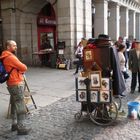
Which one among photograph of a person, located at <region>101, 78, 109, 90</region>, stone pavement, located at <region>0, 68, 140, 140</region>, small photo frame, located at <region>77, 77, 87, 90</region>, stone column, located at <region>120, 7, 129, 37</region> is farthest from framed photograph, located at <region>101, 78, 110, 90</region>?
stone column, located at <region>120, 7, 129, 37</region>

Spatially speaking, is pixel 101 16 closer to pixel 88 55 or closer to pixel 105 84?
pixel 88 55

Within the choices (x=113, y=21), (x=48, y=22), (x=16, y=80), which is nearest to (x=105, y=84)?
(x=16, y=80)

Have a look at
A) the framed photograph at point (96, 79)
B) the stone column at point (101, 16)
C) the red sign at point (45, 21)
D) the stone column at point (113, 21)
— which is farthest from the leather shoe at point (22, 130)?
the stone column at point (113, 21)

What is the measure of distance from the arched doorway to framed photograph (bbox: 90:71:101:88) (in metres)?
13.8

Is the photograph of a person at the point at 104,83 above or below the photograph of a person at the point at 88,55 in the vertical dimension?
below

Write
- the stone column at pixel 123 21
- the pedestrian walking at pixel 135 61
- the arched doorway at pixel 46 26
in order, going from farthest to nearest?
1. the stone column at pixel 123 21
2. the arched doorway at pixel 46 26
3. the pedestrian walking at pixel 135 61

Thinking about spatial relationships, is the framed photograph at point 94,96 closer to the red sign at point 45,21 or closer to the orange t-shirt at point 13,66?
the orange t-shirt at point 13,66

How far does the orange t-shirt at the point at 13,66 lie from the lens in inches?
231

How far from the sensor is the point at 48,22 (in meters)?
20.9

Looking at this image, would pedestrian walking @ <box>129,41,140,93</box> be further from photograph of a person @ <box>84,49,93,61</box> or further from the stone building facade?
the stone building facade

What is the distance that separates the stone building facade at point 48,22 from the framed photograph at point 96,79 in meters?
10.4

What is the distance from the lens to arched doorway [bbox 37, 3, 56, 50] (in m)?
20.3

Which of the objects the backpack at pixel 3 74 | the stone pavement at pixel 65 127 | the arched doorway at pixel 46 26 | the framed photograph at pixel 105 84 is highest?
the arched doorway at pixel 46 26

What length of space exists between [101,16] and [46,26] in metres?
3.85
